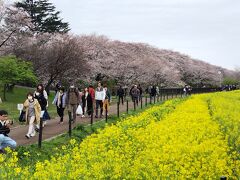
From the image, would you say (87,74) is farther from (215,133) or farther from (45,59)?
(215,133)

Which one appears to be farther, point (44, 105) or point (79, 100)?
point (79, 100)

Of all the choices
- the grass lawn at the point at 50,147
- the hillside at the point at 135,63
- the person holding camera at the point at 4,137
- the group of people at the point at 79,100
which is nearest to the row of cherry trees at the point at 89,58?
the hillside at the point at 135,63

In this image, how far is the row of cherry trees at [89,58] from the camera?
43875mm

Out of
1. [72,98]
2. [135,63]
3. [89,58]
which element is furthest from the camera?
[135,63]

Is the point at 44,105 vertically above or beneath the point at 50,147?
above

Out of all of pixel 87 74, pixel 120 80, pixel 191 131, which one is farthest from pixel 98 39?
pixel 191 131

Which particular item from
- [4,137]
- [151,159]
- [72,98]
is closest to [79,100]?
[72,98]

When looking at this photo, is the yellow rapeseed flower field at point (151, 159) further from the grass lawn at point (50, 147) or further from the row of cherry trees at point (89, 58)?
the row of cherry trees at point (89, 58)

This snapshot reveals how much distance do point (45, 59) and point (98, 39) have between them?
714 inches

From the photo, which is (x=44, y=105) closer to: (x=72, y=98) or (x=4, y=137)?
(x=72, y=98)

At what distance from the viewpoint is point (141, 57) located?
68375 mm

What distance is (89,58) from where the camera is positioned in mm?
56500

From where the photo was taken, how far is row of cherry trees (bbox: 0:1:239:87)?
43.9m

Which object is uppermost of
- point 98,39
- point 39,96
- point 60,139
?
point 98,39
